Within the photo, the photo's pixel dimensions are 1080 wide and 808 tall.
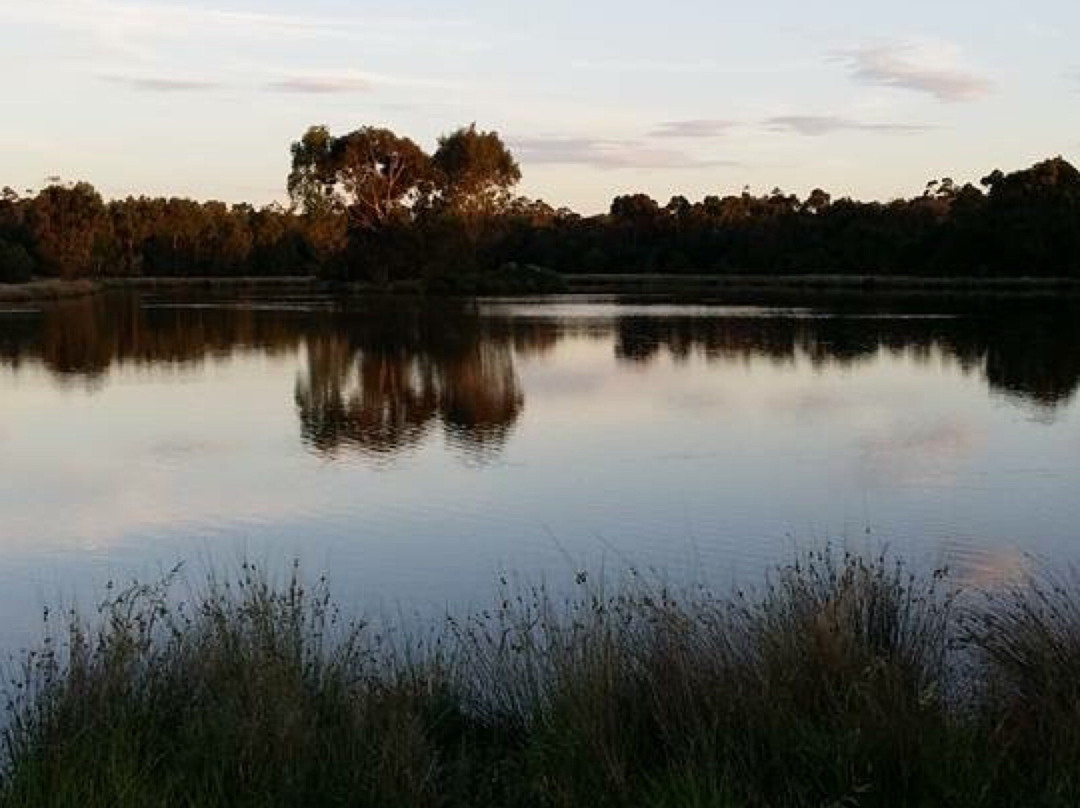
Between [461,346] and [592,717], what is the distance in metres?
34.6

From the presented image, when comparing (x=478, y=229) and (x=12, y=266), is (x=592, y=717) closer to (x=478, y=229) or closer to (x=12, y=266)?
(x=478, y=229)

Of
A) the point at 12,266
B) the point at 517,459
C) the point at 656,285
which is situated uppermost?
the point at 12,266

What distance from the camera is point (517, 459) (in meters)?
19.2

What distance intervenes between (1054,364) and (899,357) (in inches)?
169

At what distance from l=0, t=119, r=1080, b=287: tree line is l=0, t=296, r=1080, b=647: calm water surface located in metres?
47.0

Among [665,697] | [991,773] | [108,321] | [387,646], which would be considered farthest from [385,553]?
[108,321]

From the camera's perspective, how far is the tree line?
8681 cm

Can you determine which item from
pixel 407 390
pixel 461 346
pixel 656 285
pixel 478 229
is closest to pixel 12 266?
pixel 478 229

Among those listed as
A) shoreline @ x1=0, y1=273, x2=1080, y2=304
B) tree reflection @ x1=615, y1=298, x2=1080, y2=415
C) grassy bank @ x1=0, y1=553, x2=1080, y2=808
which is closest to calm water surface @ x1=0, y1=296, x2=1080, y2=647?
tree reflection @ x1=615, y1=298, x2=1080, y2=415

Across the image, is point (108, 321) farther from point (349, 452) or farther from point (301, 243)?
point (301, 243)

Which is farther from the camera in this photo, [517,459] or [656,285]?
[656,285]

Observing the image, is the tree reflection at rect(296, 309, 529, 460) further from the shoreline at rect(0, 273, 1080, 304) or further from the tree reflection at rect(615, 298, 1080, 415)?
the shoreline at rect(0, 273, 1080, 304)

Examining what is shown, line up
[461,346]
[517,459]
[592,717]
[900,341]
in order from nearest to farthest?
[592,717]
[517,459]
[461,346]
[900,341]

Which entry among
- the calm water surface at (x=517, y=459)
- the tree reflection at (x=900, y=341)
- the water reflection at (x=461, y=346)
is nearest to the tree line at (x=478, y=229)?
the water reflection at (x=461, y=346)
